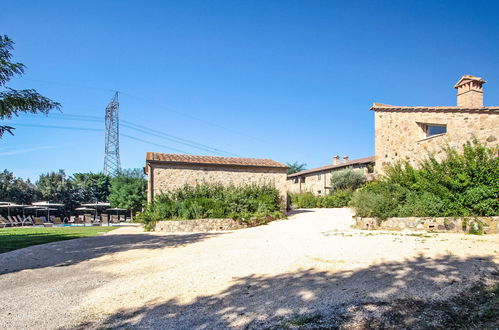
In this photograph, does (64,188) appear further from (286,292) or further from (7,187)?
(286,292)

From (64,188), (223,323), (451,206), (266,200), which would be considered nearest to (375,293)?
(223,323)

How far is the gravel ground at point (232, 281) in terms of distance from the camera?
436cm

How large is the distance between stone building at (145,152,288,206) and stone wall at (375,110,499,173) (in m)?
8.92

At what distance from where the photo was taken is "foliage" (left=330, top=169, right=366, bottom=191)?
3244 cm

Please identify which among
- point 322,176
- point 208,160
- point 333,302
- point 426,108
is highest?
point 426,108

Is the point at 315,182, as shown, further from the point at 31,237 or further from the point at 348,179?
the point at 31,237

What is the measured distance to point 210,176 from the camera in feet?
73.2

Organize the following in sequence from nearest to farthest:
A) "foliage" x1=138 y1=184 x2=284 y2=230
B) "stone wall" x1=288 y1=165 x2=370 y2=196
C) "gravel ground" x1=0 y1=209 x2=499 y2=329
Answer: "gravel ground" x1=0 y1=209 x2=499 y2=329, "foliage" x1=138 y1=184 x2=284 y2=230, "stone wall" x1=288 y1=165 x2=370 y2=196

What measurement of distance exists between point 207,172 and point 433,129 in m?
13.8

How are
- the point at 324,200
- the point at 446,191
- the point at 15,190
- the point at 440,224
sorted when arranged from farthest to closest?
the point at 15,190
the point at 324,200
the point at 446,191
the point at 440,224

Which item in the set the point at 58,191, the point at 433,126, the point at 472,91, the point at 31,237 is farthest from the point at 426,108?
the point at 58,191

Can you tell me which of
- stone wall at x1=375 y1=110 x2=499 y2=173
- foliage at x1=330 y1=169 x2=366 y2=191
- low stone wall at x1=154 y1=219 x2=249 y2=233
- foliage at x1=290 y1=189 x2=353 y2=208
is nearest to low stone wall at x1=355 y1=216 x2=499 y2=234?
stone wall at x1=375 y1=110 x2=499 y2=173

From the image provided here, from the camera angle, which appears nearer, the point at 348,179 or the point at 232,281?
the point at 232,281

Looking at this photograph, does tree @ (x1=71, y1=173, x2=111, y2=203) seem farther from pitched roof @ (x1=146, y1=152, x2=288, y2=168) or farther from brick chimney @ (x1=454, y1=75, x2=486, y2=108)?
brick chimney @ (x1=454, y1=75, x2=486, y2=108)
